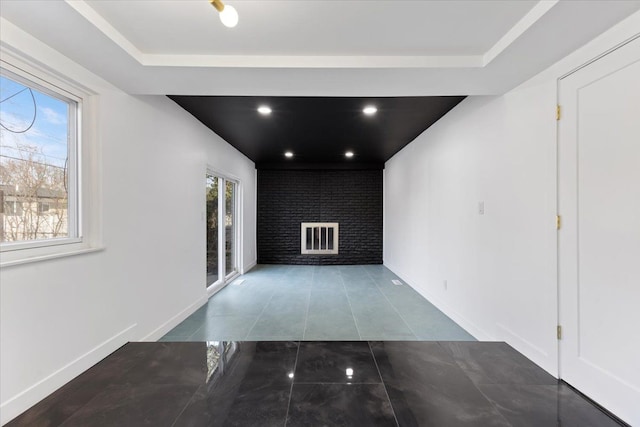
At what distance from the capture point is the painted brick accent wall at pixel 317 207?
6289mm

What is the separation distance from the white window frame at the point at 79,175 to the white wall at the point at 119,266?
0.17 ft

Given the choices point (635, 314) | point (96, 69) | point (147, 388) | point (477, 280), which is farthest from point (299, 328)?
point (96, 69)

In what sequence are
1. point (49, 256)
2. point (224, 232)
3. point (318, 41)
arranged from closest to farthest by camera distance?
point (49, 256) < point (318, 41) < point (224, 232)

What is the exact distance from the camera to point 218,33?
165 cm

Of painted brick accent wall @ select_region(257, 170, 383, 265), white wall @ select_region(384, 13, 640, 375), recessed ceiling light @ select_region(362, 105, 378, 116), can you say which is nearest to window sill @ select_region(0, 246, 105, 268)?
recessed ceiling light @ select_region(362, 105, 378, 116)

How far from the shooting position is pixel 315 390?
1.63 metres

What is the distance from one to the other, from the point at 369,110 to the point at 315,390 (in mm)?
2642

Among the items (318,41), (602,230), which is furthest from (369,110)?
(602,230)

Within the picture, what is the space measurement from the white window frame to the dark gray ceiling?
0.91 m

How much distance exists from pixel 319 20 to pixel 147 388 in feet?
8.07

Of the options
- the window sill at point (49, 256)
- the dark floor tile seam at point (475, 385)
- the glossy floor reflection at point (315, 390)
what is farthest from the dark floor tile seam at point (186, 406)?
the dark floor tile seam at point (475, 385)

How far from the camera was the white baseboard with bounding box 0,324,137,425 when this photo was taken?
55.7 inches

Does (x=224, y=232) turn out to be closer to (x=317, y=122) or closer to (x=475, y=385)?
(x=317, y=122)

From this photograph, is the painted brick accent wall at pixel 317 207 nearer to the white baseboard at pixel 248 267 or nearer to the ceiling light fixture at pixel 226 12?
the white baseboard at pixel 248 267
